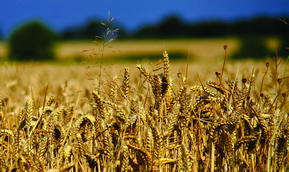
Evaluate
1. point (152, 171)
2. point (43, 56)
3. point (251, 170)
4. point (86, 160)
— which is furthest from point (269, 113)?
point (43, 56)

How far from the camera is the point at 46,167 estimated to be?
1320 millimetres

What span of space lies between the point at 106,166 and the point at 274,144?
32.5 inches

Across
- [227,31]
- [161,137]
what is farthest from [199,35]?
[161,137]

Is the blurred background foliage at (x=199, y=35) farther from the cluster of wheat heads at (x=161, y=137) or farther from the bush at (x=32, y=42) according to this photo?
the cluster of wheat heads at (x=161, y=137)

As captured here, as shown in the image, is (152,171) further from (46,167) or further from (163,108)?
(46,167)

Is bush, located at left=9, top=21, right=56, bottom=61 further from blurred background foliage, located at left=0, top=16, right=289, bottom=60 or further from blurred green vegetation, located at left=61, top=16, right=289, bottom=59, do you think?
blurred green vegetation, located at left=61, top=16, right=289, bottom=59

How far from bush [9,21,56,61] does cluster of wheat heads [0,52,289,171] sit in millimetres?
48359

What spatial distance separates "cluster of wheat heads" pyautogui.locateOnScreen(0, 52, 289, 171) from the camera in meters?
1.24

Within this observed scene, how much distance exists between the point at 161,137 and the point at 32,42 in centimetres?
5115

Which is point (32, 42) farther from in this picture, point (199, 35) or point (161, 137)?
point (161, 137)

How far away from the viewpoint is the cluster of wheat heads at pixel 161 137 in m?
1.24

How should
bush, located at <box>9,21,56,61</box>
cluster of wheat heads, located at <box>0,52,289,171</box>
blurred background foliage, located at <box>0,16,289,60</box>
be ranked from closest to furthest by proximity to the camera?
cluster of wheat heads, located at <box>0,52,289,171</box> → blurred background foliage, located at <box>0,16,289,60</box> → bush, located at <box>9,21,56,61</box>

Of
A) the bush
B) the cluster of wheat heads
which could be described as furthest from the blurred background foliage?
the cluster of wheat heads

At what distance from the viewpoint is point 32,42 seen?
48219 mm
